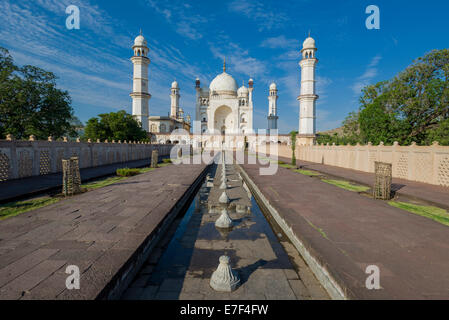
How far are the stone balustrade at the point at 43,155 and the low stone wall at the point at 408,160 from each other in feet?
49.7

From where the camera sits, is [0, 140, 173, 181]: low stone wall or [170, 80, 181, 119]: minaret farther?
[170, 80, 181, 119]: minaret

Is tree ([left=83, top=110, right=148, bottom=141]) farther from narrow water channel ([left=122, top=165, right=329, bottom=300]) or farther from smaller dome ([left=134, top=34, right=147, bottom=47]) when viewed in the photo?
narrow water channel ([left=122, top=165, right=329, bottom=300])

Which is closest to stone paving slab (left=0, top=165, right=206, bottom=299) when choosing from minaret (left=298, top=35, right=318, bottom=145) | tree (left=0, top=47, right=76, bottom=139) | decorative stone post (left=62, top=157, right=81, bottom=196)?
decorative stone post (left=62, top=157, right=81, bottom=196)

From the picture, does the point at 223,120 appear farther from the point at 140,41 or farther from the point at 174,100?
the point at 140,41

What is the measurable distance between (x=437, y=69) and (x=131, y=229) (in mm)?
26169

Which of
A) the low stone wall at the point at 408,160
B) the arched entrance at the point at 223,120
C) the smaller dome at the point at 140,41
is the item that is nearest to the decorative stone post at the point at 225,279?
the low stone wall at the point at 408,160

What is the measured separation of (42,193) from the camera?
6191 millimetres

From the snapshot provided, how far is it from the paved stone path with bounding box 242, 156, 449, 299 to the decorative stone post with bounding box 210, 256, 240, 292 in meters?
Result: 1.03

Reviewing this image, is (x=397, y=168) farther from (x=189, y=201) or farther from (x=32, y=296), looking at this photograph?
(x=32, y=296)

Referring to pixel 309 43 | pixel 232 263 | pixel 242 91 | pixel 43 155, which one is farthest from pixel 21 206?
pixel 242 91

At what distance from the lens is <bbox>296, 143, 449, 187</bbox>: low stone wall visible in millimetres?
8023
